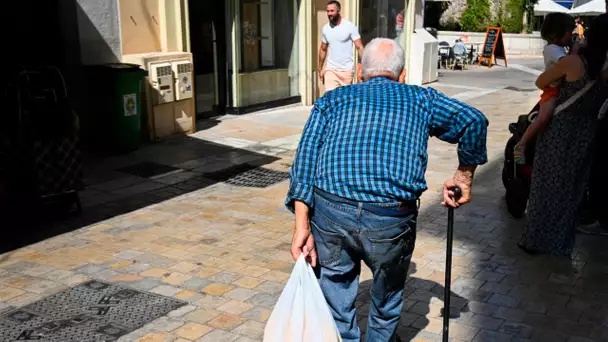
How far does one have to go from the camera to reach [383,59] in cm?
299

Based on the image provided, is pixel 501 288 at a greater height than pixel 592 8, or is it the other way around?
pixel 592 8

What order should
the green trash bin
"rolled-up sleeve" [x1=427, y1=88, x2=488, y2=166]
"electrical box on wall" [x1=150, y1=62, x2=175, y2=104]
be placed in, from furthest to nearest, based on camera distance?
"electrical box on wall" [x1=150, y1=62, x2=175, y2=104], the green trash bin, "rolled-up sleeve" [x1=427, y1=88, x2=488, y2=166]

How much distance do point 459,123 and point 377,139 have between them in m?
0.39

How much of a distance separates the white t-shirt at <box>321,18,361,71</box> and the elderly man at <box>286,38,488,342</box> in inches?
244

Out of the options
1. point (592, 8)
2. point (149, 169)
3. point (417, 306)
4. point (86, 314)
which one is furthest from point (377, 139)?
point (592, 8)

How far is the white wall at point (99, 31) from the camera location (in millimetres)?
8305

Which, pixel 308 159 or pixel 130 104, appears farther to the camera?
pixel 130 104

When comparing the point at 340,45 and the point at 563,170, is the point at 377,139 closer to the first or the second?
the point at 563,170

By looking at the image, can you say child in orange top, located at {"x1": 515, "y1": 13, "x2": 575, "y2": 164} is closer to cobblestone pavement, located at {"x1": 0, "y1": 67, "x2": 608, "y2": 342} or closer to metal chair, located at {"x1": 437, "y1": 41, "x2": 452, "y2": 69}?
cobblestone pavement, located at {"x1": 0, "y1": 67, "x2": 608, "y2": 342}

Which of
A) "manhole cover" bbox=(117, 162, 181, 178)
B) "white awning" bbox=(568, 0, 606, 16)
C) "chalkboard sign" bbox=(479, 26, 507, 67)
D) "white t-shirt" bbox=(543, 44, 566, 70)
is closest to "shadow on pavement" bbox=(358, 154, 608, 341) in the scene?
"white t-shirt" bbox=(543, 44, 566, 70)

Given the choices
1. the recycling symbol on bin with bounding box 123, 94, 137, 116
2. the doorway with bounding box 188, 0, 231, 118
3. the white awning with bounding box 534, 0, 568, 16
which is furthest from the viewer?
the white awning with bounding box 534, 0, 568, 16

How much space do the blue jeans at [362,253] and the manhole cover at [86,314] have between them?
4.99 ft

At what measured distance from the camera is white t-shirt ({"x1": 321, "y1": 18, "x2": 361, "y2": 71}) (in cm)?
920

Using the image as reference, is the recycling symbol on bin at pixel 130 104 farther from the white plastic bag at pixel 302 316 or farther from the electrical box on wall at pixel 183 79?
the white plastic bag at pixel 302 316
